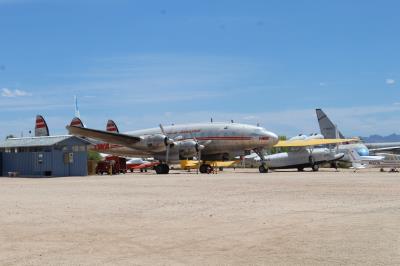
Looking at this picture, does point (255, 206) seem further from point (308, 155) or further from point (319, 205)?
point (308, 155)

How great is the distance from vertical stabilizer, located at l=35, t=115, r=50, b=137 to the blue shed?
304 inches

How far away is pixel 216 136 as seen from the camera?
44.2 m

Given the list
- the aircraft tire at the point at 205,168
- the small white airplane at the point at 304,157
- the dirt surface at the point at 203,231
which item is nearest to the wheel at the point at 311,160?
the small white airplane at the point at 304,157

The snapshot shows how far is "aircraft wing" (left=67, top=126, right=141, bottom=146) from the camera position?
43.2m

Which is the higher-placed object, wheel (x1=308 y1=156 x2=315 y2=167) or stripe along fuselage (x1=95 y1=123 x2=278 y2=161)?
stripe along fuselage (x1=95 y1=123 x2=278 y2=161)

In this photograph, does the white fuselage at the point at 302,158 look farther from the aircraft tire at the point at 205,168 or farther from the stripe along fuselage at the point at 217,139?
the aircraft tire at the point at 205,168

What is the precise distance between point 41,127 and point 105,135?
423 inches

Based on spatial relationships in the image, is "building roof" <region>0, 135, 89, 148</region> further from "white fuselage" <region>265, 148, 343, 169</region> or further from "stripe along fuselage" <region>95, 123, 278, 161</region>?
"white fuselage" <region>265, 148, 343, 169</region>

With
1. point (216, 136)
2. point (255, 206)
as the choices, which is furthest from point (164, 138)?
point (255, 206)

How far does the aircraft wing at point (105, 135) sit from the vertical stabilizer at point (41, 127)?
7.22 m

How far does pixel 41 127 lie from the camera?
2036 inches

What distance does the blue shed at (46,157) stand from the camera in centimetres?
4041

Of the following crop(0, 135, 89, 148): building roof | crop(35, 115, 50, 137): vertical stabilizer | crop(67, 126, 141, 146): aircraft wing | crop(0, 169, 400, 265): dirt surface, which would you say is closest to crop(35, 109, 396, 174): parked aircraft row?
crop(67, 126, 141, 146): aircraft wing

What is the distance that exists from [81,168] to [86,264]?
35238 millimetres
